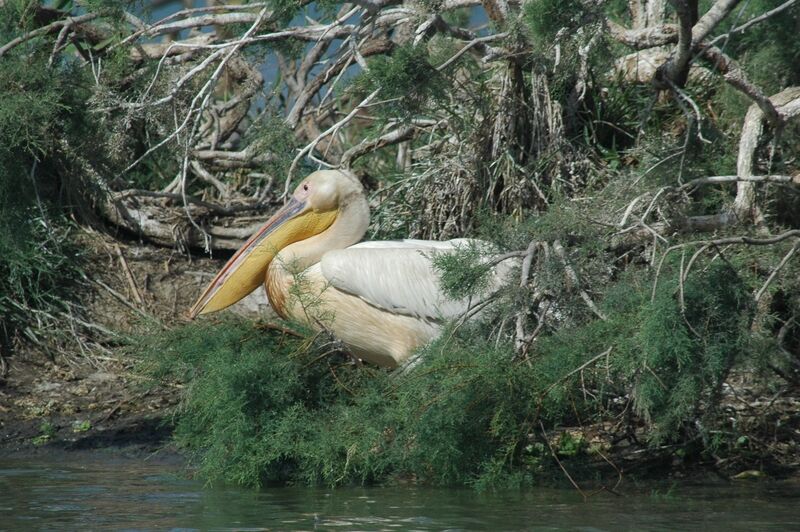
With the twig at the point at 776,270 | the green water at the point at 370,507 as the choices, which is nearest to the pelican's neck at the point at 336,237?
the green water at the point at 370,507

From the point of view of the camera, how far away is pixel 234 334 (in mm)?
5086

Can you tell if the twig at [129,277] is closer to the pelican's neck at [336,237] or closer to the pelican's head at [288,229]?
the pelican's head at [288,229]

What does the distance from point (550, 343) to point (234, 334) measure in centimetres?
145

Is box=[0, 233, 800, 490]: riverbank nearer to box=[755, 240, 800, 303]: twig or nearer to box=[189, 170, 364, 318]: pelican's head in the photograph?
box=[189, 170, 364, 318]: pelican's head

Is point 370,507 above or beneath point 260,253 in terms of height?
beneath

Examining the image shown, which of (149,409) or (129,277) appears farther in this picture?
(129,277)

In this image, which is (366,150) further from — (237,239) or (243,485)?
(243,485)

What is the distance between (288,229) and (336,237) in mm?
297

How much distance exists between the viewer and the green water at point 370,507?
3.90m

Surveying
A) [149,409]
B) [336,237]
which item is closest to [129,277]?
[149,409]

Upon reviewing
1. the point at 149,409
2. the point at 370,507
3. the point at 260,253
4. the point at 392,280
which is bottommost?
the point at 370,507

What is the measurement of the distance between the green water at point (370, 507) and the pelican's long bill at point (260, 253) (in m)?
1.06

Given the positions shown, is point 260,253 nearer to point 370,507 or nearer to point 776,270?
point 370,507

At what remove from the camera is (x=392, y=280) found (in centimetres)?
523
